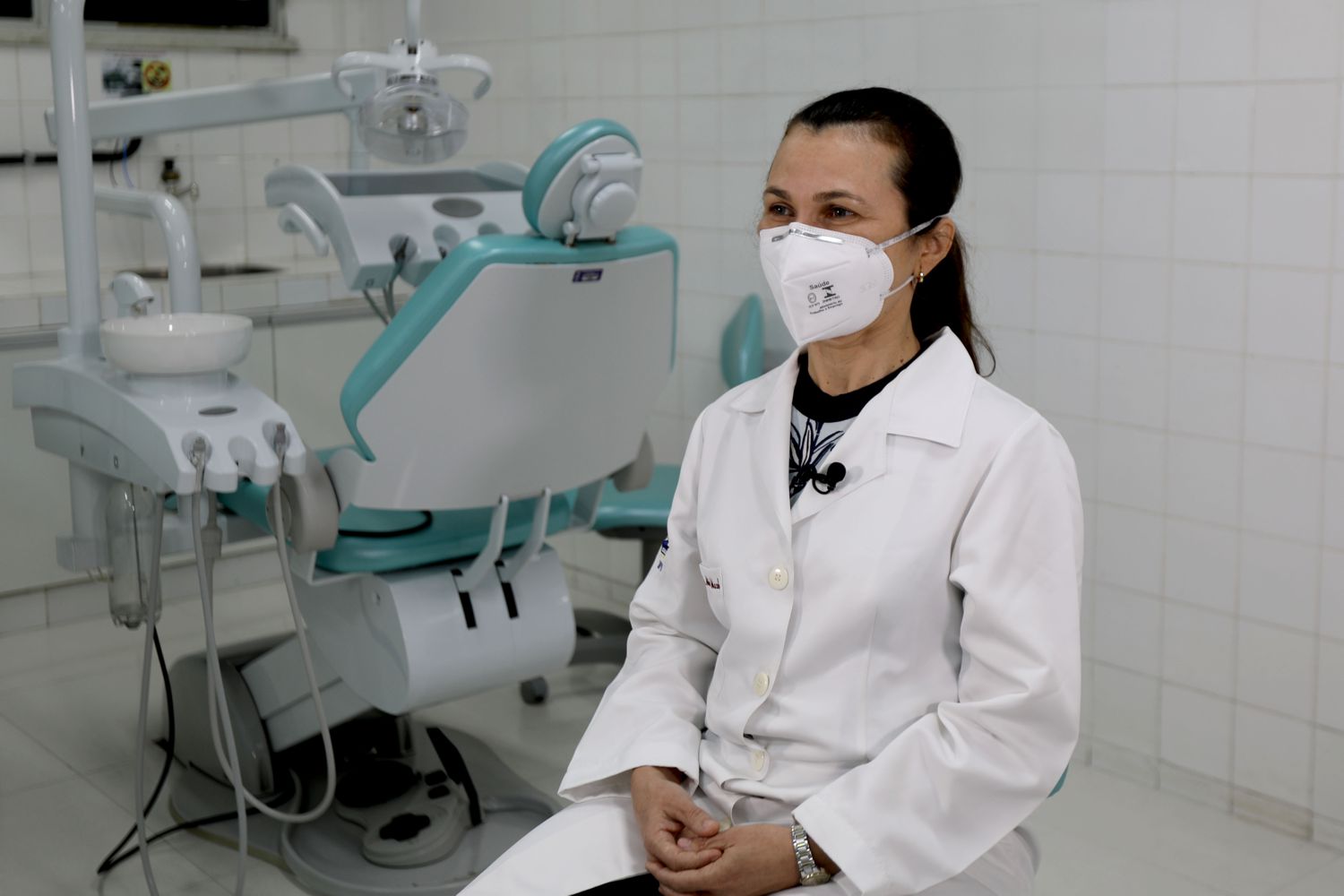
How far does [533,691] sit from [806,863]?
6.66 feet

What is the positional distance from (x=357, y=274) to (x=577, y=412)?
46cm

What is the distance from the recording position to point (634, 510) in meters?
3.10

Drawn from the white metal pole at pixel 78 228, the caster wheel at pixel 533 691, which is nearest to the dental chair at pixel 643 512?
the caster wheel at pixel 533 691

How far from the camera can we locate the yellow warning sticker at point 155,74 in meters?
4.29

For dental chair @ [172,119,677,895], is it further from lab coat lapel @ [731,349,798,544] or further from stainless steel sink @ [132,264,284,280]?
stainless steel sink @ [132,264,284,280]

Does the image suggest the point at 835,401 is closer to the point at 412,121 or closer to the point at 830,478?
the point at 830,478

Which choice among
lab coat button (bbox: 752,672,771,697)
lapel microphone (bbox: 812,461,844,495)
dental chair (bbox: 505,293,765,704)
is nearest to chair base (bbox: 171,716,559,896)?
dental chair (bbox: 505,293,765,704)

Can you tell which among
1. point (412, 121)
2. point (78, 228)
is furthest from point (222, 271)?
point (412, 121)

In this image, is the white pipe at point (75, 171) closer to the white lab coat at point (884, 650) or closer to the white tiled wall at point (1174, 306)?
the white lab coat at point (884, 650)

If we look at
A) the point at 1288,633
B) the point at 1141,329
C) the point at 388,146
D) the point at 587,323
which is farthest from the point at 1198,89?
the point at 388,146

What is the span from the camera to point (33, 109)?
4.06m

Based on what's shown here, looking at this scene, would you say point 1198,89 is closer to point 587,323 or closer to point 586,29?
point 587,323

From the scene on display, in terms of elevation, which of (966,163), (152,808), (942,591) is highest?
(966,163)

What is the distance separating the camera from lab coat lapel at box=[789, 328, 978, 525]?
1.45 meters
